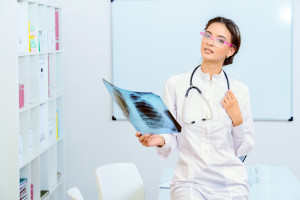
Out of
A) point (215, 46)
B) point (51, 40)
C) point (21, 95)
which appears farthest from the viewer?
point (51, 40)

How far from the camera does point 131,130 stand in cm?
471

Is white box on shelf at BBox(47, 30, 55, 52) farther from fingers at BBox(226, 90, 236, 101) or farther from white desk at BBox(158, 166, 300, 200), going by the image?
fingers at BBox(226, 90, 236, 101)

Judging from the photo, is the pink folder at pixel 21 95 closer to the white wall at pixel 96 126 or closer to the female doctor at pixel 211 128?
the white wall at pixel 96 126

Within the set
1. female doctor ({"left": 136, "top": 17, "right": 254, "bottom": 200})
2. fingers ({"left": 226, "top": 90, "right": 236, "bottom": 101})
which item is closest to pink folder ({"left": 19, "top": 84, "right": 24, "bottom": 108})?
female doctor ({"left": 136, "top": 17, "right": 254, "bottom": 200})

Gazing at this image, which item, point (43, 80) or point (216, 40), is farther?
point (43, 80)

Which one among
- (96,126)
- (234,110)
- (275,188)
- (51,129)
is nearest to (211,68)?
(234,110)

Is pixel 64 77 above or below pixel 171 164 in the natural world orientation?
above

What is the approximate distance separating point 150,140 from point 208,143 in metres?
0.27

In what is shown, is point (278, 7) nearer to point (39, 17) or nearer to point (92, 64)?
point (92, 64)

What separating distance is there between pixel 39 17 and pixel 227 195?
94.7 inches

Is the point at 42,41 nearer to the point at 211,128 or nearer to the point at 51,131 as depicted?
the point at 51,131

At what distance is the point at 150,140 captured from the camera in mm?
2324

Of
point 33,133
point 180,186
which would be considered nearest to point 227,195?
point 180,186

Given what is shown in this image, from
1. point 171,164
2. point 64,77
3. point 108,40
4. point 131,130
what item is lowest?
point 171,164
